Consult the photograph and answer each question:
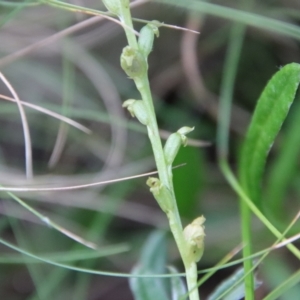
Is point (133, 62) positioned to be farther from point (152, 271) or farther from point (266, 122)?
point (152, 271)

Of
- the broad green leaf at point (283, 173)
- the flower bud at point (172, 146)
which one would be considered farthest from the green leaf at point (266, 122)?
the broad green leaf at point (283, 173)

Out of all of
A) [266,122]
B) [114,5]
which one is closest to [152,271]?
[266,122]

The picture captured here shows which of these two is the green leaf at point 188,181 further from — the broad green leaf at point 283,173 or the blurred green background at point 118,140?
the broad green leaf at point 283,173

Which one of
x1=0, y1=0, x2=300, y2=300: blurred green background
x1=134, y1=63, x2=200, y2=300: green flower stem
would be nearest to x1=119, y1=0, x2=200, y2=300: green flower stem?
x1=134, y1=63, x2=200, y2=300: green flower stem

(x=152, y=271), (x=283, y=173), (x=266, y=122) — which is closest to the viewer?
(x=266, y=122)

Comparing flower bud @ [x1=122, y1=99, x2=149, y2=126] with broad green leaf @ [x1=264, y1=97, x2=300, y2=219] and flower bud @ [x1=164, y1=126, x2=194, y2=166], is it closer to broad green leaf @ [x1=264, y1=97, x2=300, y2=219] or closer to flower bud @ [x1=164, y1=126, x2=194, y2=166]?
flower bud @ [x1=164, y1=126, x2=194, y2=166]

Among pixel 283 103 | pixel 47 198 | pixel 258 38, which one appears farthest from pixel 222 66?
pixel 283 103
